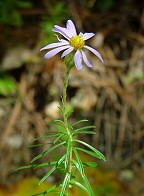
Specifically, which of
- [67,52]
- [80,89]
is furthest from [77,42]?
[80,89]

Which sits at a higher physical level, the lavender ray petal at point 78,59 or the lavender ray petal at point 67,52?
the lavender ray petal at point 67,52

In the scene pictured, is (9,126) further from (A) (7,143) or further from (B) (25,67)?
(B) (25,67)

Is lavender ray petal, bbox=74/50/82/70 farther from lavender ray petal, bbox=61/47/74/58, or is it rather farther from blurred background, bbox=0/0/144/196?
blurred background, bbox=0/0/144/196

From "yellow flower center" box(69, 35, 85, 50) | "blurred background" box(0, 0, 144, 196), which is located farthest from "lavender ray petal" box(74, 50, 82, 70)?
"blurred background" box(0, 0, 144, 196)

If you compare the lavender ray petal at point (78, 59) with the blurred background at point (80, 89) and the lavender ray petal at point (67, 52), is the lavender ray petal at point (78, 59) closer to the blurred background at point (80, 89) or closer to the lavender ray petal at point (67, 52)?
the lavender ray petal at point (67, 52)

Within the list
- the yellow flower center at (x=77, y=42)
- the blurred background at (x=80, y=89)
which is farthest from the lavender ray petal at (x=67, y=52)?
the blurred background at (x=80, y=89)

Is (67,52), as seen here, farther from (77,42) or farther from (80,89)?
(80,89)
